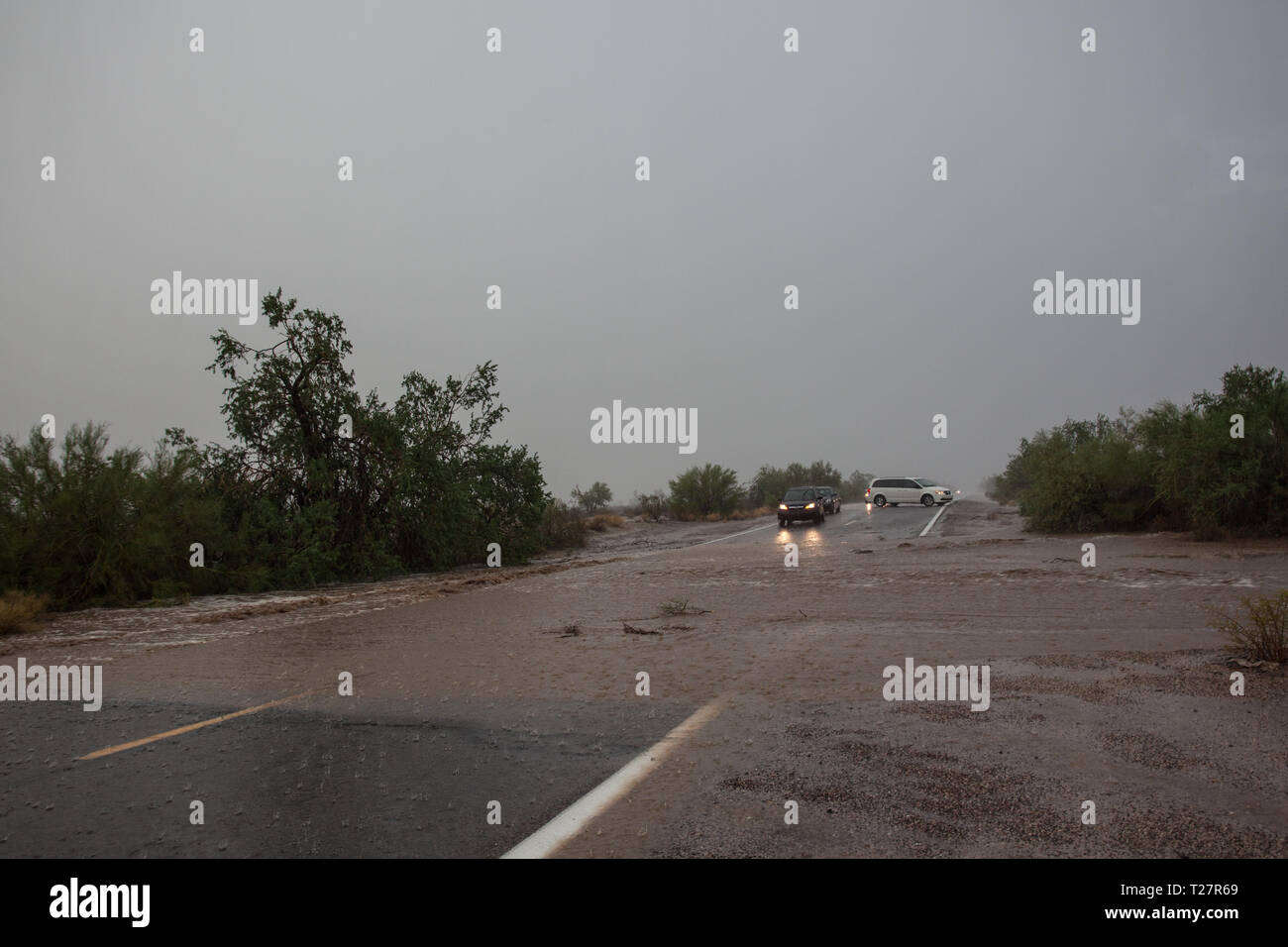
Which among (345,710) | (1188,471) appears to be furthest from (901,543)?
(345,710)

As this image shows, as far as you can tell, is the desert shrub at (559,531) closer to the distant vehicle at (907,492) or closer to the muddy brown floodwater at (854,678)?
the muddy brown floodwater at (854,678)

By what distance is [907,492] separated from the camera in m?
50.9

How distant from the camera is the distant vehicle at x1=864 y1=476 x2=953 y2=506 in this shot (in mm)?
49750

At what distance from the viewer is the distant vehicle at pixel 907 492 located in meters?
49.8

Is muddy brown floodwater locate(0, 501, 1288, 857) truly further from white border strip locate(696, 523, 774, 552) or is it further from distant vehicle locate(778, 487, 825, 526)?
distant vehicle locate(778, 487, 825, 526)

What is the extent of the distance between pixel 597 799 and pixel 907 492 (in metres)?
49.2

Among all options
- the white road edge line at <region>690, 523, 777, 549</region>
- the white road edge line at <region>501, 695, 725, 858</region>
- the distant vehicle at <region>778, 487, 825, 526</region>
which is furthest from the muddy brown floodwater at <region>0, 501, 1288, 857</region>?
the distant vehicle at <region>778, 487, 825, 526</region>

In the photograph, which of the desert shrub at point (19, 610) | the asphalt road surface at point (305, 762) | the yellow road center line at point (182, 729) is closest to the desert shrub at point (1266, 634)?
the asphalt road surface at point (305, 762)

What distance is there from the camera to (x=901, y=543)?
24188 mm

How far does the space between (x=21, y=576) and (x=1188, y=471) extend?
1038 inches

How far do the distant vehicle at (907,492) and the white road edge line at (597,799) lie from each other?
153 ft

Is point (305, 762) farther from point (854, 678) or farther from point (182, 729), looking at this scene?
point (854, 678)
